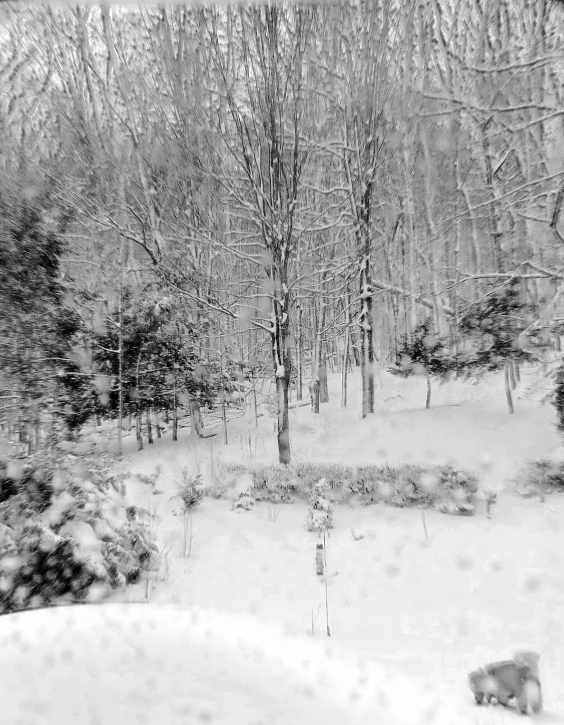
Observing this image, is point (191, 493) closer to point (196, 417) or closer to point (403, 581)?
point (403, 581)

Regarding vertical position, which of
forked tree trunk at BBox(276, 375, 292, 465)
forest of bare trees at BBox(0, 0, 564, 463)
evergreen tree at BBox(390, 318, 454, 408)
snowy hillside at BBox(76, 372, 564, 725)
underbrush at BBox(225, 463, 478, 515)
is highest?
forest of bare trees at BBox(0, 0, 564, 463)

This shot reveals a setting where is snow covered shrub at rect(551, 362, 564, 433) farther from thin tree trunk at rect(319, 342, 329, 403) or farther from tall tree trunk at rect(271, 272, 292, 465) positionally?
thin tree trunk at rect(319, 342, 329, 403)

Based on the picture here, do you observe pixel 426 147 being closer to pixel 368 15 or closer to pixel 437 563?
pixel 368 15

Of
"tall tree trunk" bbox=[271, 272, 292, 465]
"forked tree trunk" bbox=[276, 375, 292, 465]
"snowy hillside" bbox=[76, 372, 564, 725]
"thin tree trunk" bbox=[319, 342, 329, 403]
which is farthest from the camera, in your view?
"thin tree trunk" bbox=[319, 342, 329, 403]

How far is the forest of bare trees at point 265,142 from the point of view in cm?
591

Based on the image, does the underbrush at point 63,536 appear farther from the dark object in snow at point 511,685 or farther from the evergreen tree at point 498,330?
the evergreen tree at point 498,330

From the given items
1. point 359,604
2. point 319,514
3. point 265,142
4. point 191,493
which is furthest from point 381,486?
point 265,142

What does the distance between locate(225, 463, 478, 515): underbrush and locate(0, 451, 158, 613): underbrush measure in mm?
2273

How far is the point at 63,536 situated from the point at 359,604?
8.21ft

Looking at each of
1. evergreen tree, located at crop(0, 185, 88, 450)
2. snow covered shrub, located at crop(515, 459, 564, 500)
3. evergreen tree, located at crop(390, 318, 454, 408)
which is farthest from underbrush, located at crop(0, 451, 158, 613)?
evergreen tree, located at crop(390, 318, 454, 408)

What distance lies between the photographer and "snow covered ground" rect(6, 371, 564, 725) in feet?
5.10

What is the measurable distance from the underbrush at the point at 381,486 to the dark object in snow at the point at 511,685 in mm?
3053

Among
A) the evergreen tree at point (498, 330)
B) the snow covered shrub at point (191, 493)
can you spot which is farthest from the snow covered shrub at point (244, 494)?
the evergreen tree at point (498, 330)

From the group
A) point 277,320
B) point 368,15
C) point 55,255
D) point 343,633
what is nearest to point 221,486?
point 277,320
